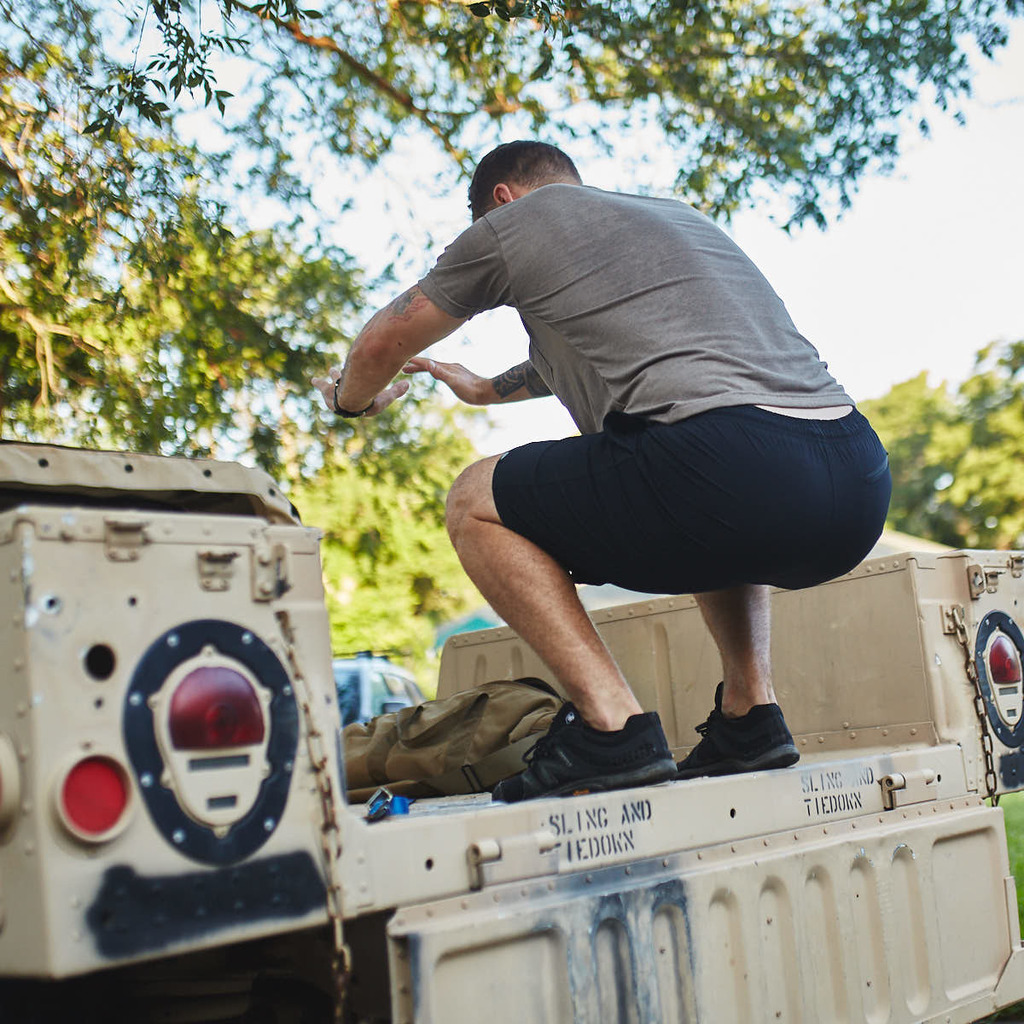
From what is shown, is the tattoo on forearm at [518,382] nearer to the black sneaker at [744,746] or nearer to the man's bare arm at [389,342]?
the man's bare arm at [389,342]

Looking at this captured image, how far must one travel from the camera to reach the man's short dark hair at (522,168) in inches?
117

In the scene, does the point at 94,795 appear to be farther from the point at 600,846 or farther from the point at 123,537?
the point at 600,846

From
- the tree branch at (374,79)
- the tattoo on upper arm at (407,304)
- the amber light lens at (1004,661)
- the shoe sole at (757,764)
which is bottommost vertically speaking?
the shoe sole at (757,764)

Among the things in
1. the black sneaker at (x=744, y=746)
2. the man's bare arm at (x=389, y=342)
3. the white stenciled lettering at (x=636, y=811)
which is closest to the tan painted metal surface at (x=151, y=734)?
the white stenciled lettering at (x=636, y=811)

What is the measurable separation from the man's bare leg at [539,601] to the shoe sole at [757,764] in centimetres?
41

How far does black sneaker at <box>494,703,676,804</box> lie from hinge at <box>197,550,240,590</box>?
0.93 metres

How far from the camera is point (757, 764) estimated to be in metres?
2.82

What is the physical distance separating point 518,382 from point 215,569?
5.95 ft

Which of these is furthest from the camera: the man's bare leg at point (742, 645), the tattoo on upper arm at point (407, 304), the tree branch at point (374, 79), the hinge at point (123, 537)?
the tree branch at point (374, 79)

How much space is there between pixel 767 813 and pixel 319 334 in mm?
7314

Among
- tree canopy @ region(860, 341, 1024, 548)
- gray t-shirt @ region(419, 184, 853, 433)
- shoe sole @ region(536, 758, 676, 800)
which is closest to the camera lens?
shoe sole @ region(536, 758, 676, 800)

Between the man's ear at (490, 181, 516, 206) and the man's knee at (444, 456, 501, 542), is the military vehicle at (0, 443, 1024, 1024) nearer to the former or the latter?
the man's knee at (444, 456, 501, 542)

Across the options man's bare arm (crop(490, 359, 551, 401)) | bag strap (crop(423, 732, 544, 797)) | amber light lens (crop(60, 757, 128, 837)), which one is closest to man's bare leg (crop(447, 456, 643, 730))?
bag strap (crop(423, 732, 544, 797))

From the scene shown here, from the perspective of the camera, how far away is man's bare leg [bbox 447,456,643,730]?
251 cm
